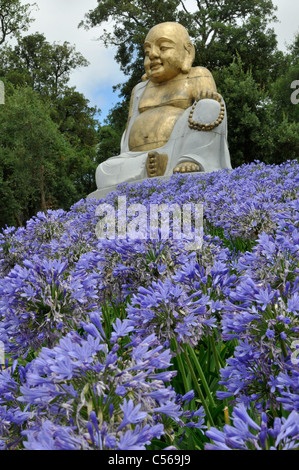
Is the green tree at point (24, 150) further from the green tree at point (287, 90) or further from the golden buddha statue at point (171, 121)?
the green tree at point (287, 90)

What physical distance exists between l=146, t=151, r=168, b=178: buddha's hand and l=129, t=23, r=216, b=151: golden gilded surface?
770 millimetres

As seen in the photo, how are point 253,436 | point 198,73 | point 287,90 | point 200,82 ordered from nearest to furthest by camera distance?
point 253,436 → point 200,82 → point 198,73 → point 287,90

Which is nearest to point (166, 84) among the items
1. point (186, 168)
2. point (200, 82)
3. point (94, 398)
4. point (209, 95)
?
point (200, 82)

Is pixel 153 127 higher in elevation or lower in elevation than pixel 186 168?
higher

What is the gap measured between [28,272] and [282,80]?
32126 millimetres

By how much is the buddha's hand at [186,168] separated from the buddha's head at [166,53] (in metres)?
3.79

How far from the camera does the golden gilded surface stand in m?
15.3

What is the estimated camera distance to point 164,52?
15305 millimetres

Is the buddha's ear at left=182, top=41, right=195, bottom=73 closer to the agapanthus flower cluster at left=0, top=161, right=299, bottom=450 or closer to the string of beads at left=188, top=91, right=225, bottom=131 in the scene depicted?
the string of beads at left=188, top=91, right=225, bottom=131

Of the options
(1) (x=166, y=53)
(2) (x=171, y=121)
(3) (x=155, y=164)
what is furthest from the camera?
(1) (x=166, y=53)

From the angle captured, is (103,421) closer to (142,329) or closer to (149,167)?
(142,329)

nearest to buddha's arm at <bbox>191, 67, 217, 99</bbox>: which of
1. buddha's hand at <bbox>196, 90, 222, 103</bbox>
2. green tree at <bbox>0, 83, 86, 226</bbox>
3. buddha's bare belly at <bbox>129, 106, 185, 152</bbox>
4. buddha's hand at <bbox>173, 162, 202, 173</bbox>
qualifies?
buddha's bare belly at <bbox>129, 106, 185, 152</bbox>

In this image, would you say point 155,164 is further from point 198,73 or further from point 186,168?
point 198,73

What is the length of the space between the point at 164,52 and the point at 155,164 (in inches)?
147
